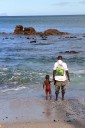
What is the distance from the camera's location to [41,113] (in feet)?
39.2

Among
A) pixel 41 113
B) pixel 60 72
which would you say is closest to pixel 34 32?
Answer: pixel 60 72

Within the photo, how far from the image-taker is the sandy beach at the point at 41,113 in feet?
34.9

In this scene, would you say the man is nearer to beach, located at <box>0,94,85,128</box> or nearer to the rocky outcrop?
beach, located at <box>0,94,85,128</box>

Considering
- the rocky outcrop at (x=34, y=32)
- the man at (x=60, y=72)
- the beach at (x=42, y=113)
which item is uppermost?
the man at (x=60, y=72)

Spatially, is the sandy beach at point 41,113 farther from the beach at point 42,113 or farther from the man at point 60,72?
the man at point 60,72

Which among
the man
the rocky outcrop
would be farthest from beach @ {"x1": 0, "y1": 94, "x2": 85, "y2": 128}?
the rocky outcrop

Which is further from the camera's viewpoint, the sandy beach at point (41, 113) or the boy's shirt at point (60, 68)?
the boy's shirt at point (60, 68)

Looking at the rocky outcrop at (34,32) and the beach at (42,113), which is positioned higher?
the beach at (42,113)

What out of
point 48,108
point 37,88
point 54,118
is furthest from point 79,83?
point 54,118

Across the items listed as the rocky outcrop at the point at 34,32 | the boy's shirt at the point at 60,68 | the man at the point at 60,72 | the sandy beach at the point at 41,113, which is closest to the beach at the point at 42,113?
the sandy beach at the point at 41,113

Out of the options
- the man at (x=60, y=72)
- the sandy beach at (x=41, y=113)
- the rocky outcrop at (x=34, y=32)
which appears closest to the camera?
the sandy beach at (x=41, y=113)

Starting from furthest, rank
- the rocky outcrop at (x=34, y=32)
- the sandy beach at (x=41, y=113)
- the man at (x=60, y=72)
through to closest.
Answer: the rocky outcrop at (x=34, y=32)
the man at (x=60, y=72)
the sandy beach at (x=41, y=113)

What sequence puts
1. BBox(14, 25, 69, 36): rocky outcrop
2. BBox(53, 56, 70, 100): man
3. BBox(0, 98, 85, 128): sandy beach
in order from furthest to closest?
BBox(14, 25, 69, 36): rocky outcrop < BBox(53, 56, 70, 100): man < BBox(0, 98, 85, 128): sandy beach

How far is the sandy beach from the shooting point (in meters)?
10.6
